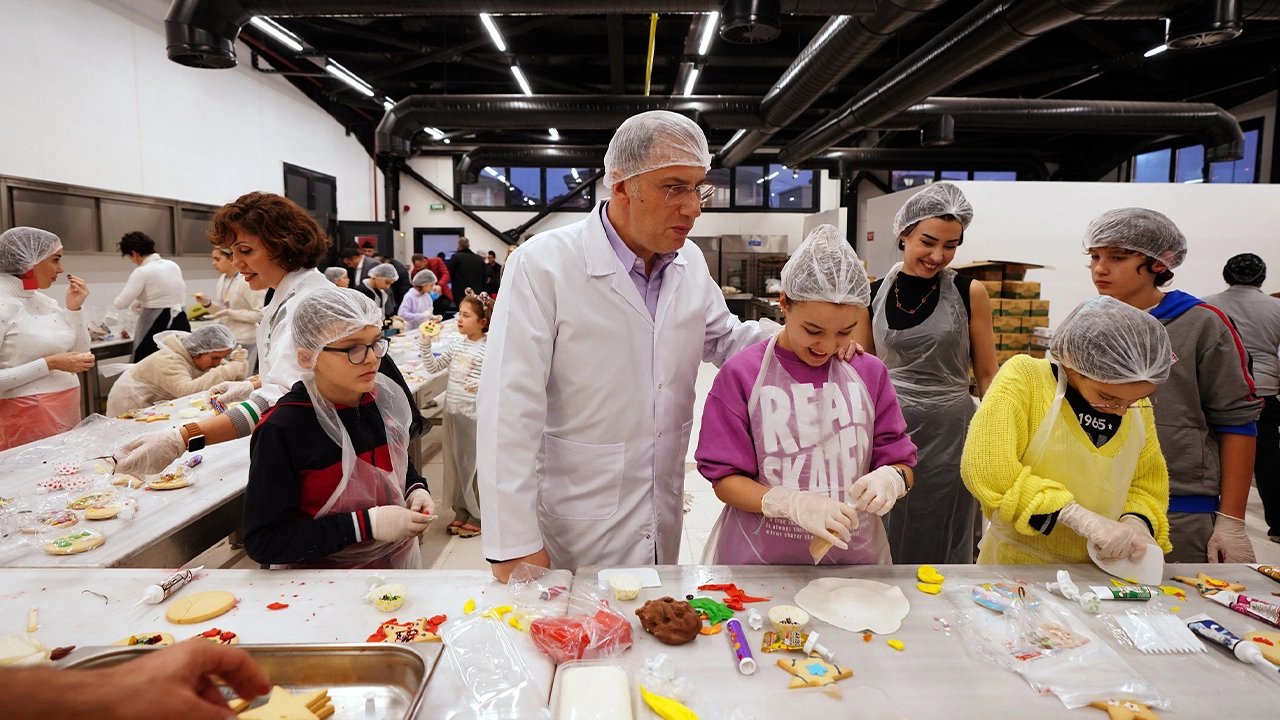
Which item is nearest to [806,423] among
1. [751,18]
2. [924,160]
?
[751,18]

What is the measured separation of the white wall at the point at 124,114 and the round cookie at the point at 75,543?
4998 millimetres

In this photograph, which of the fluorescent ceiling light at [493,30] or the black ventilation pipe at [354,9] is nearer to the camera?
the black ventilation pipe at [354,9]

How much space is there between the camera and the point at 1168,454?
1.86 m

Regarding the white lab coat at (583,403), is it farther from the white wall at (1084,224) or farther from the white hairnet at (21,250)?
the white wall at (1084,224)

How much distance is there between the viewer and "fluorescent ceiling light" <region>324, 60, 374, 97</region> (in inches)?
296

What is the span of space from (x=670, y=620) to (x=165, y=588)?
1.05 meters

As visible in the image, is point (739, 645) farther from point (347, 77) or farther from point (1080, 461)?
point (347, 77)

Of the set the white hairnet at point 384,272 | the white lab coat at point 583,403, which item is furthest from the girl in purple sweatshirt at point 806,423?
the white hairnet at point 384,272

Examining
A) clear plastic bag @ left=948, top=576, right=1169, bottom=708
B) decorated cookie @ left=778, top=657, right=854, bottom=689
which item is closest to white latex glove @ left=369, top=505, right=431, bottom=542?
decorated cookie @ left=778, top=657, right=854, bottom=689

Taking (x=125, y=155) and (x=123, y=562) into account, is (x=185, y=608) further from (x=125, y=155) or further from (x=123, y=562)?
(x=125, y=155)

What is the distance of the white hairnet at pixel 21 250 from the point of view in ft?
10.1

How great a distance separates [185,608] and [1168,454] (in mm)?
2495

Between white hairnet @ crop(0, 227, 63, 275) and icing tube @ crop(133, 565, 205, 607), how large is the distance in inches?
108

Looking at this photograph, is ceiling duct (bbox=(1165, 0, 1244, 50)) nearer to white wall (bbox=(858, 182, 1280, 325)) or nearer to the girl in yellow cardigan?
white wall (bbox=(858, 182, 1280, 325))
